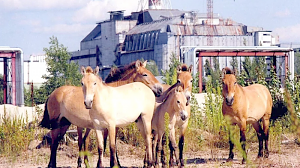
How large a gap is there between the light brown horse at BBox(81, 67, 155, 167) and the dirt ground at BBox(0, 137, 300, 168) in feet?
4.33

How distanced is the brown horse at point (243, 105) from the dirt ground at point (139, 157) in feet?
1.45

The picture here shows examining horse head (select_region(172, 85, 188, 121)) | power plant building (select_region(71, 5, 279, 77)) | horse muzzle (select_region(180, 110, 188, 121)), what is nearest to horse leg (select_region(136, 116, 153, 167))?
horse head (select_region(172, 85, 188, 121))

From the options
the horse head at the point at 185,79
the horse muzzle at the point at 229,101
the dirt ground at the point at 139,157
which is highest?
the horse head at the point at 185,79

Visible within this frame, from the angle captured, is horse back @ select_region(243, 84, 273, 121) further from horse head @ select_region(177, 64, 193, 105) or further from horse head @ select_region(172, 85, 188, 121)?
horse head @ select_region(172, 85, 188, 121)

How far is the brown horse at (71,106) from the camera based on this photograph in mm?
12648

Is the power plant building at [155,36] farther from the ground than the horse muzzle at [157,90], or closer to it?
farther from the ground

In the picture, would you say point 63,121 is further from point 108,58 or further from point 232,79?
point 108,58

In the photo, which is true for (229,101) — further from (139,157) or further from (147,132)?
(139,157)

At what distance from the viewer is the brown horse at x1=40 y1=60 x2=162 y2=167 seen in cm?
1265

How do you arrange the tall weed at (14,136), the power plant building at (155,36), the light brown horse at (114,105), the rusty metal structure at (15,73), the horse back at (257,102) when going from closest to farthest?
1. the light brown horse at (114,105)
2. the horse back at (257,102)
3. the tall weed at (14,136)
4. the rusty metal structure at (15,73)
5. the power plant building at (155,36)

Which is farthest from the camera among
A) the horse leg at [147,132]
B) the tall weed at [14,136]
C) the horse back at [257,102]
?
the tall weed at [14,136]

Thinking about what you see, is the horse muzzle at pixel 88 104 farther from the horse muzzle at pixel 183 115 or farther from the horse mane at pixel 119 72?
the horse mane at pixel 119 72

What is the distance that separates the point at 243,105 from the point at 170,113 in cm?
171

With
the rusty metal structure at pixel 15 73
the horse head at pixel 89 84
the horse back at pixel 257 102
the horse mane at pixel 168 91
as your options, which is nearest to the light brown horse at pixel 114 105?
the horse head at pixel 89 84
